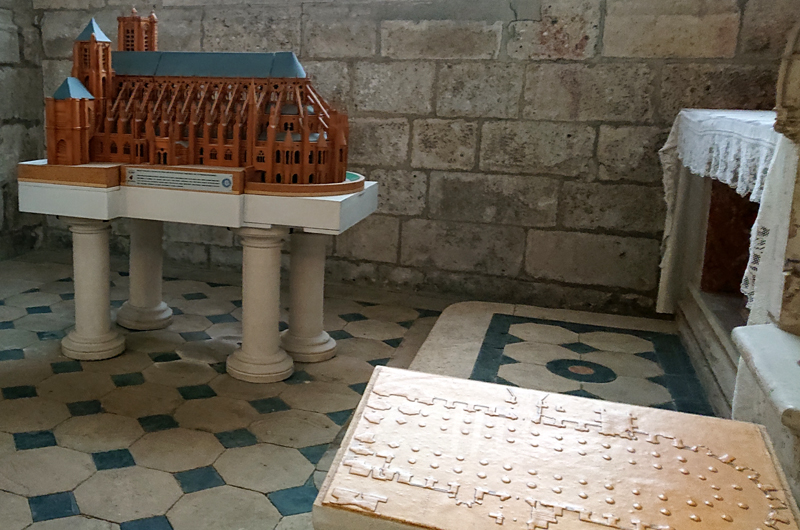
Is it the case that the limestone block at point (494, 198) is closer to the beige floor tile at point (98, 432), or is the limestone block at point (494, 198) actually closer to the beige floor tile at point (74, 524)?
the beige floor tile at point (98, 432)

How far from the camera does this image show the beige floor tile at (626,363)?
353 cm

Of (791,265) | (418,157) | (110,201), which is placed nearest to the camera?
(791,265)

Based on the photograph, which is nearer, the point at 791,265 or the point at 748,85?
the point at 791,265

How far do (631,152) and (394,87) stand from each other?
1.59 metres

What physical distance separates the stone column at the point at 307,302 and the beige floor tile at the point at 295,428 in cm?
62

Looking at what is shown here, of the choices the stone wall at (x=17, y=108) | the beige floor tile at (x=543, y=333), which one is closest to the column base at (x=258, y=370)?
the beige floor tile at (x=543, y=333)

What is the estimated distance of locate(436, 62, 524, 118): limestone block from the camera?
14.6 feet

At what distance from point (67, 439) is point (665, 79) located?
3.72m

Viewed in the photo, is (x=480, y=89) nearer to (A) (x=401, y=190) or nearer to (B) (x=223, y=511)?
(A) (x=401, y=190)

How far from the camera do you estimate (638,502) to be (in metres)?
1.33

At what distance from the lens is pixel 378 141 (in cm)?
475

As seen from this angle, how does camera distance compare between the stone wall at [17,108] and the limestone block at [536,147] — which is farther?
the stone wall at [17,108]

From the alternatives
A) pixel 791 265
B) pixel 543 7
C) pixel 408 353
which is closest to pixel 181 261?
pixel 408 353

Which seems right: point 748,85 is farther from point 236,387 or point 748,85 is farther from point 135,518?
point 135,518
